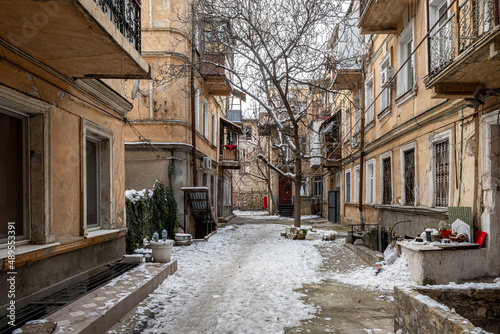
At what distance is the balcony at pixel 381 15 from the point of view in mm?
9453

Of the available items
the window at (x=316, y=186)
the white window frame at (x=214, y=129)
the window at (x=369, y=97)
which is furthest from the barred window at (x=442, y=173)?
the window at (x=316, y=186)

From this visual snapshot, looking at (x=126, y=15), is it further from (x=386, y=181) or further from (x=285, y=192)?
(x=285, y=192)

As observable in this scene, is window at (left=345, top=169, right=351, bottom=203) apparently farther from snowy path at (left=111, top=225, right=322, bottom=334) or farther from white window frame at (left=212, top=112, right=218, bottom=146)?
snowy path at (left=111, top=225, right=322, bottom=334)

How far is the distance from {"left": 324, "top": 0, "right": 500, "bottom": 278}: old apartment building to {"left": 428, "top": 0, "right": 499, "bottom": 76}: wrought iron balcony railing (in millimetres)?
19

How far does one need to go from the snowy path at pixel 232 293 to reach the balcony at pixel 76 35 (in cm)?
357

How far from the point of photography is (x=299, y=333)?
4219mm

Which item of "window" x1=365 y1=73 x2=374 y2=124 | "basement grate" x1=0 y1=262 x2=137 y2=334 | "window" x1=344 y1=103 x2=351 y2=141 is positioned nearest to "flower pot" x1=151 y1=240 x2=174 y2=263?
"basement grate" x1=0 y1=262 x2=137 y2=334

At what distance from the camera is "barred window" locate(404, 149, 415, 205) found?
9.66 metres

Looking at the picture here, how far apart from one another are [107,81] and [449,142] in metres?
6.96

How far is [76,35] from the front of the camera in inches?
163

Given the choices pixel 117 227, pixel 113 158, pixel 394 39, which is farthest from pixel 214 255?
pixel 394 39

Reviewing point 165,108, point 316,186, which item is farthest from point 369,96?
point 316,186

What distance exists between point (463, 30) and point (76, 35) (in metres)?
5.57

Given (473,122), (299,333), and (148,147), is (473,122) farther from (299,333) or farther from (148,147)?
(148,147)
